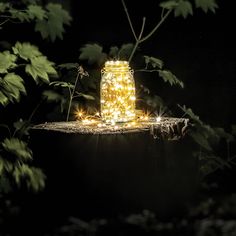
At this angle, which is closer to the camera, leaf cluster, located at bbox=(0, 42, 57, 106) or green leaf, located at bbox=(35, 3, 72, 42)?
leaf cluster, located at bbox=(0, 42, 57, 106)

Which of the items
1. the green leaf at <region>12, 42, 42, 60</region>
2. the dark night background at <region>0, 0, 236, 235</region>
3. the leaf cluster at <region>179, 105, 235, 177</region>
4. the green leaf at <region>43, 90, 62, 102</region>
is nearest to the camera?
the green leaf at <region>12, 42, 42, 60</region>

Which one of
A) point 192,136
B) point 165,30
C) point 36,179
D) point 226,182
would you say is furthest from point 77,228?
point 165,30

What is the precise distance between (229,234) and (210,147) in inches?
74.9

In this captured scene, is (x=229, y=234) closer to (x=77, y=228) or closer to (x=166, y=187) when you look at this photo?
(x=77, y=228)

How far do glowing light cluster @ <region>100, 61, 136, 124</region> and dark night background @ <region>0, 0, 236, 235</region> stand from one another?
2.94 ft

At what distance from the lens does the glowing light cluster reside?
3561mm

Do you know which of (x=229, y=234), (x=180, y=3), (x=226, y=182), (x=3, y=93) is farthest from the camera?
(x=226, y=182)

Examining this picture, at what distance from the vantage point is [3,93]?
353cm

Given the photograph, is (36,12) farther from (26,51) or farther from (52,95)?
(52,95)

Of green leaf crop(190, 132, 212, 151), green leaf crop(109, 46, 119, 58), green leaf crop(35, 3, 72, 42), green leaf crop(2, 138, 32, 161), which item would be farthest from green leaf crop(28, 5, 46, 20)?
green leaf crop(190, 132, 212, 151)

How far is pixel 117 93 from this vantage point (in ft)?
11.7

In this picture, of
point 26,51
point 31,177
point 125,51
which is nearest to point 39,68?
point 26,51

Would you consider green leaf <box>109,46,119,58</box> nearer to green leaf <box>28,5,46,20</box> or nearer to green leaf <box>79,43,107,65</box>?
green leaf <box>79,43,107,65</box>

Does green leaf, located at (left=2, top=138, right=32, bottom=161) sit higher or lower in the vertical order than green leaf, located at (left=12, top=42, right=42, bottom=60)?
lower
